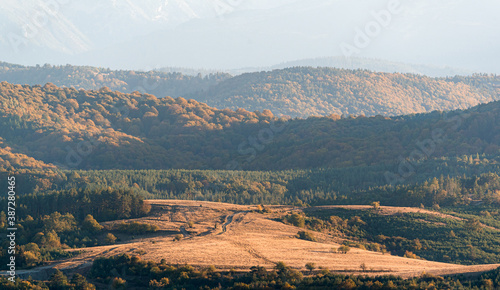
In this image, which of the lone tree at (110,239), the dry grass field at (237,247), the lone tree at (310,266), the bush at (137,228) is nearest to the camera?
the lone tree at (310,266)

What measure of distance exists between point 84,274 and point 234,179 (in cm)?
10447

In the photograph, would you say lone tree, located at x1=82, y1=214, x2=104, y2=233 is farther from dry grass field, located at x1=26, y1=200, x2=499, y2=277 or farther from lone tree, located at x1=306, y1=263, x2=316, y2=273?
lone tree, located at x1=306, y1=263, x2=316, y2=273

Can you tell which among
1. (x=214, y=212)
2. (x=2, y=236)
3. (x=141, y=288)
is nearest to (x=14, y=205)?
(x=2, y=236)

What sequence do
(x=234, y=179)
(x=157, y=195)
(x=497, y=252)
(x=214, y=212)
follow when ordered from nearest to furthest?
1. (x=497, y=252)
2. (x=214, y=212)
3. (x=157, y=195)
4. (x=234, y=179)

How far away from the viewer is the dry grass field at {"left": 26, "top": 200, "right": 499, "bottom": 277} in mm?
93938

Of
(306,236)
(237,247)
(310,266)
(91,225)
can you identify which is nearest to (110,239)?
(91,225)

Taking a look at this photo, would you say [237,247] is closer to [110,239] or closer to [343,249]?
[343,249]

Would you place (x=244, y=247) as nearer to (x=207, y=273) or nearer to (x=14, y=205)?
(x=207, y=273)

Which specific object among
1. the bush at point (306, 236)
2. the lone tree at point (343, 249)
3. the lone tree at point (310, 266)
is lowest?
the lone tree at point (310, 266)

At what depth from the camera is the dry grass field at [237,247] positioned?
308ft

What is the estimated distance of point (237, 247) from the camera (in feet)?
342

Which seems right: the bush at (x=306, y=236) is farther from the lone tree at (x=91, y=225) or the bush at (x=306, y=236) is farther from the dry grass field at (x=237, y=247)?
the lone tree at (x=91, y=225)

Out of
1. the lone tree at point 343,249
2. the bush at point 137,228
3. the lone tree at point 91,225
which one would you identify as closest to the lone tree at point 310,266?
the lone tree at point 343,249

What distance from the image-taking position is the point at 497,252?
118 meters
